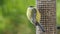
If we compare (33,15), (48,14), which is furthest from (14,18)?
(33,15)

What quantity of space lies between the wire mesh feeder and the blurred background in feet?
3.79

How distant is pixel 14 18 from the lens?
3971mm

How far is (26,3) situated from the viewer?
3719 millimetres

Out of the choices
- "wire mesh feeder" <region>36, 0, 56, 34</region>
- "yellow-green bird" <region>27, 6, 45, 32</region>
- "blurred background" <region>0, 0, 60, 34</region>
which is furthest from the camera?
"blurred background" <region>0, 0, 60, 34</region>

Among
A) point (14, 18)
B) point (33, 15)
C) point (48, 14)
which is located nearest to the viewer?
point (33, 15)

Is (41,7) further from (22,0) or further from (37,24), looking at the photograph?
(22,0)

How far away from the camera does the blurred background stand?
12.6 feet

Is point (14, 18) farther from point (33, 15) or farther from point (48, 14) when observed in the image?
point (33, 15)

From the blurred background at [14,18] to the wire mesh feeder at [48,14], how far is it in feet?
3.79

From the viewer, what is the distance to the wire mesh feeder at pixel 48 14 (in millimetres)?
2582

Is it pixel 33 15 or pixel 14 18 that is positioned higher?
pixel 33 15

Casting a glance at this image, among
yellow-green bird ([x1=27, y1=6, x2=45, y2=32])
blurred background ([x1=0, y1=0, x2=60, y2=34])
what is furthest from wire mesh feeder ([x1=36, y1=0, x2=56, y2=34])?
blurred background ([x1=0, y1=0, x2=60, y2=34])

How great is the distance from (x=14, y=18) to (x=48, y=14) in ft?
4.58

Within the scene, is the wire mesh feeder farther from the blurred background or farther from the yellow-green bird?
the blurred background
